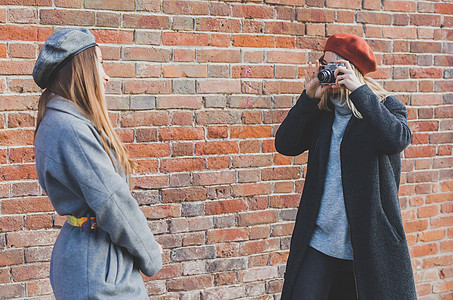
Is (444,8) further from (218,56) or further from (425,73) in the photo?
(218,56)

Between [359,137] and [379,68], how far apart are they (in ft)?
4.66

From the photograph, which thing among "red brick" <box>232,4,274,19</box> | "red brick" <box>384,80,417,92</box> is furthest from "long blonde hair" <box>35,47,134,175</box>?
"red brick" <box>384,80,417,92</box>

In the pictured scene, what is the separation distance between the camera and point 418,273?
3871 mm

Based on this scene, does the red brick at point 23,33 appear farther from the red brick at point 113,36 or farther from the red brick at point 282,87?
the red brick at point 282,87

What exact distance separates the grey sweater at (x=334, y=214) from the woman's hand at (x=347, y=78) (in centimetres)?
13

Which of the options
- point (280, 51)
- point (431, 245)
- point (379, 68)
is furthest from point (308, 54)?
point (431, 245)

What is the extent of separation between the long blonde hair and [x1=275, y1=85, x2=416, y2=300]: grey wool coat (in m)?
1.10

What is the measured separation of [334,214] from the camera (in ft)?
8.13

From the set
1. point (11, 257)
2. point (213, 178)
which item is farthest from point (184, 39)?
point (11, 257)

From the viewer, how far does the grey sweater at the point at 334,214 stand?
245 centimetres

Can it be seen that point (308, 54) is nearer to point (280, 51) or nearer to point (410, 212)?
point (280, 51)

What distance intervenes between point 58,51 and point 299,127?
130 cm

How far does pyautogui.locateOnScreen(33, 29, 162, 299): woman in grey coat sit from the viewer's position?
5.96 ft

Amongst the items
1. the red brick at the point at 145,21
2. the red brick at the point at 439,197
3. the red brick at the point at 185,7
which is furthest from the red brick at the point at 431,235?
the red brick at the point at 145,21
